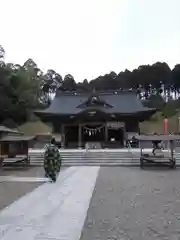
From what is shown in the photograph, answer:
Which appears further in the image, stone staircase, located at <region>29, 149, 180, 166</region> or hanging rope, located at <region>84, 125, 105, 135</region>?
hanging rope, located at <region>84, 125, 105, 135</region>

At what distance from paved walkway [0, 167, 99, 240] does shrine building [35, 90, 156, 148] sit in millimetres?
20686

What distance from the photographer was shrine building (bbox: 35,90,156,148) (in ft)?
101

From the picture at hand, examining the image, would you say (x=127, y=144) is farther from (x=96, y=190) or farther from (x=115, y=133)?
(x=96, y=190)

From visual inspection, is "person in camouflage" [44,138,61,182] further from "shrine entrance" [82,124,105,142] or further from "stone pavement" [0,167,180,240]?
"shrine entrance" [82,124,105,142]

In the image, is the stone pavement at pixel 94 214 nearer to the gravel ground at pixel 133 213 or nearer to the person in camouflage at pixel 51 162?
the gravel ground at pixel 133 213

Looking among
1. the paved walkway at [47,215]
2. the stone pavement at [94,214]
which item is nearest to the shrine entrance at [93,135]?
the stone pavement at [94,214]

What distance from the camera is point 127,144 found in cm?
3014

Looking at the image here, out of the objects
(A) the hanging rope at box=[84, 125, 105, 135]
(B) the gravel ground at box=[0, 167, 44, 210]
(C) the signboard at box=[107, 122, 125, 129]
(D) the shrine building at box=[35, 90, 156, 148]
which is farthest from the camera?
(A) the hanging rope at box=[84, 125, 105, 135]

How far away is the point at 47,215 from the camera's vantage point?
6.50m

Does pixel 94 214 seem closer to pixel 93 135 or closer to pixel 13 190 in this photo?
pixel 13 190

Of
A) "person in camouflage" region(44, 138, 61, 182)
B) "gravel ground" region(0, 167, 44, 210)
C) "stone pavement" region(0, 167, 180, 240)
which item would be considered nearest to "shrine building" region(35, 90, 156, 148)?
"person in camouflage" region(44, 138, 61, 182)

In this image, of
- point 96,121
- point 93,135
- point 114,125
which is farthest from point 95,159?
point 93,135

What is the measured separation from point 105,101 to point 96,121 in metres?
3.31

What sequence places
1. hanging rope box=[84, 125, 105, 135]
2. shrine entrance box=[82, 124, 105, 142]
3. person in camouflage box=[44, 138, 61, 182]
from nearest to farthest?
person in camouflage box=[44, 138, 61, 182], hanging rope box=[84, 125, 105, 135], shrine entrance box=[82, 124, 105, 142]
